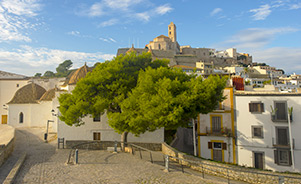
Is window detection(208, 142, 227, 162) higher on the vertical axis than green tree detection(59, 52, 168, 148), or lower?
lower

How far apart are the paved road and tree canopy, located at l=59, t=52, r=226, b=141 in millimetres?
2560

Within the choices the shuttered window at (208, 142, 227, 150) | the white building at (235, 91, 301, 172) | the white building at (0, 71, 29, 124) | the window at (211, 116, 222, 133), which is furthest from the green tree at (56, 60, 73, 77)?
the white building at (235, 91, 301, 172)

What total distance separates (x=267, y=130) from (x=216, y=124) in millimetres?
4829

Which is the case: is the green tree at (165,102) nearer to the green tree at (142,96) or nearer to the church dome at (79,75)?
the green tree at (142,96)

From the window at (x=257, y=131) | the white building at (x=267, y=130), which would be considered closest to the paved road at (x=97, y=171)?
the white building at (x=267, y=130)

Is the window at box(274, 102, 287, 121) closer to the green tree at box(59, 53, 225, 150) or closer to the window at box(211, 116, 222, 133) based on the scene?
the window at box(211, 116, 222, 133)

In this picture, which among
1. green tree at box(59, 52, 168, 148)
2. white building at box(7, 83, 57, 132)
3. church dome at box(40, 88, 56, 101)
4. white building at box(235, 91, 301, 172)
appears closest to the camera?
green tree at box(59, 52, 168, 148)

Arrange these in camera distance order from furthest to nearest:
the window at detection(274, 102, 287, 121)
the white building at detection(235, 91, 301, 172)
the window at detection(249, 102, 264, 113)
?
the window at detection(249, 102, 264, 113)
the window at detection(274, 102, 287, 121)
the white building at detection(235, 91, 301, 172)

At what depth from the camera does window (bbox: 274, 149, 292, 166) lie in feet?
65.9

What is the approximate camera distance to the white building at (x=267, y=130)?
20.3 m

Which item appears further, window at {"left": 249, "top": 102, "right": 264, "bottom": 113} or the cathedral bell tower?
the cathedral bell tower

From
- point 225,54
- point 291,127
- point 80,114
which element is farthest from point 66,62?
point 291,127

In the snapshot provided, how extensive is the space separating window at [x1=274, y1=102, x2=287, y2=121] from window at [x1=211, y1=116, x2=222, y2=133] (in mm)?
5300

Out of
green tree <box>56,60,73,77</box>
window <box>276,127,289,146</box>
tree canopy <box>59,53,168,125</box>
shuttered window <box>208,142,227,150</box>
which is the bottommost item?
shuttered window <box>208,142,227,150</box>
